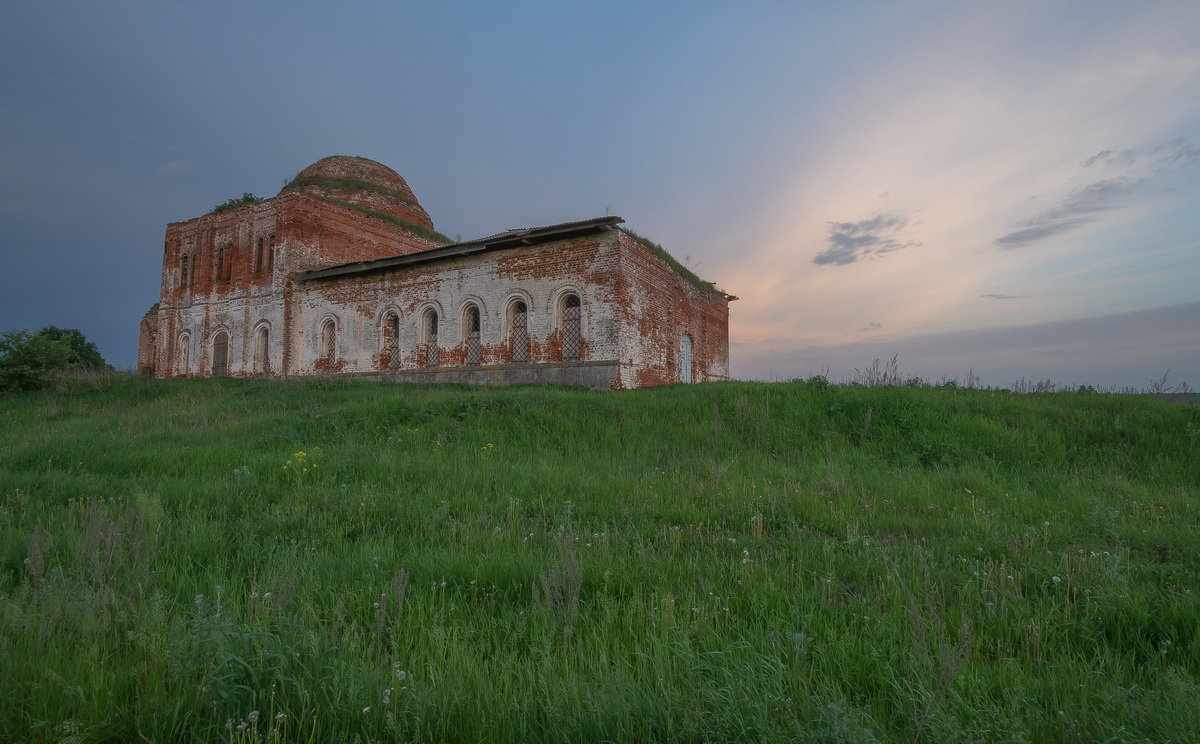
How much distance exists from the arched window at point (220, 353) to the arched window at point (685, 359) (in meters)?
18.8

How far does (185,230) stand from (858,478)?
29.3 meters

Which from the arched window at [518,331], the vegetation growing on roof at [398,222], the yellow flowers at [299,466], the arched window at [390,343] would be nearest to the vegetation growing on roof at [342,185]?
the vegetation growing on roof at [398,222]

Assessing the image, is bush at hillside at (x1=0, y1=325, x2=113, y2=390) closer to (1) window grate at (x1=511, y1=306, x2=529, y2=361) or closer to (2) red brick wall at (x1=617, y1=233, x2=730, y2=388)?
(1) window grate at (x1=511, y1=306, x2=529, y2=361)

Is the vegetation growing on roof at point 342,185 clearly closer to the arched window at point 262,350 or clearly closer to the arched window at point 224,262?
the arched window at point 224,262

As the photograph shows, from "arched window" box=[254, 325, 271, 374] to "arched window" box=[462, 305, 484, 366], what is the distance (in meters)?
9.29

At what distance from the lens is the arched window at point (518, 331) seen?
58.5ft

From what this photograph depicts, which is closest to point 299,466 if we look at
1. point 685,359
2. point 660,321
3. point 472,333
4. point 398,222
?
point 472,333

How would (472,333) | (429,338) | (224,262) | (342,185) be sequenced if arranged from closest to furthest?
1. (472,333)
2. (429,338)
3. (224,262)
4. (342,185)

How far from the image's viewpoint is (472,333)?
18.9 m

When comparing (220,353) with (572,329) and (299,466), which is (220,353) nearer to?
(572,329)

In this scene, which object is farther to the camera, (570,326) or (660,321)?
(660,321)

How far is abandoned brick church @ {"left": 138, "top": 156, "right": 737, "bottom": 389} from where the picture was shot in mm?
16766

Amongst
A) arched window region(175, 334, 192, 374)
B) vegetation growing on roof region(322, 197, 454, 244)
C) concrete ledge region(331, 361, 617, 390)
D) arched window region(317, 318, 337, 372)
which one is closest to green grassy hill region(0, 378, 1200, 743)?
concrete ledge region(331, 361, 617, 390)

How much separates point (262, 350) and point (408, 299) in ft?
25.0
